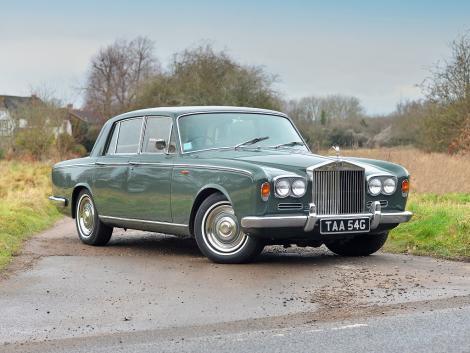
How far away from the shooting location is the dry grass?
1883 centimetres

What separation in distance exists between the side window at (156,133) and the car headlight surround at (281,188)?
211 centimetres

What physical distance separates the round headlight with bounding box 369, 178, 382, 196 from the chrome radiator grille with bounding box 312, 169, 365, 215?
0.11 meters

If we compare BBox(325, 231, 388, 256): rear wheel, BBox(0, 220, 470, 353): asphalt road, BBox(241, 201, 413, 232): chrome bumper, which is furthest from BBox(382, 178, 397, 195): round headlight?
BBox(0, 220, 470, 353): asphalt road

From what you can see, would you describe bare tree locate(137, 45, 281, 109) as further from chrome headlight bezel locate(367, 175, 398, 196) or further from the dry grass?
chrome headlight bezel locate(367, 175, 398, 196)

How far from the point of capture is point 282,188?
26.5 feet

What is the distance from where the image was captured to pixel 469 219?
10.4m

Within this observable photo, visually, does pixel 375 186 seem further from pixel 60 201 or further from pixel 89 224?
pixel 60 201

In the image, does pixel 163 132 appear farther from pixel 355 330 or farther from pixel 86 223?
pixel 355 330

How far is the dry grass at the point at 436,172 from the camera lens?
18.8 meters

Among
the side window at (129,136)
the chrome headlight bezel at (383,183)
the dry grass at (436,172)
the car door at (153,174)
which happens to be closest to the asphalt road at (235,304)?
the car door at (153,174)

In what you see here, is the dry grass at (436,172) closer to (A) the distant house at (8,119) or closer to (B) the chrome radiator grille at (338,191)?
(B) the chrome radiator grille at (338,191)

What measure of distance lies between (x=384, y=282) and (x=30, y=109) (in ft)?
122

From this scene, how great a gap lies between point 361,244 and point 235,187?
2004 mm

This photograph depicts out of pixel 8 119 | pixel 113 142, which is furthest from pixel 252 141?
pixel 8 119
